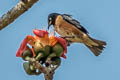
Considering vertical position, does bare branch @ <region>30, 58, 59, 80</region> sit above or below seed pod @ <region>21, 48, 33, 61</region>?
below

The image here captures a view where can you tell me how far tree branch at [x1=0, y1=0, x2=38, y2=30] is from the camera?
256cm

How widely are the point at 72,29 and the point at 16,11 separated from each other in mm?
6156

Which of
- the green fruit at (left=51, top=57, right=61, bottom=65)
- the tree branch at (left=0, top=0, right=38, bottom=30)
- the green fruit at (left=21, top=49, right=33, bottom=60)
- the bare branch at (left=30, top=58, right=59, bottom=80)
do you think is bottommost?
the bare branch at (left=30, top=58, right=59, bottom=80)

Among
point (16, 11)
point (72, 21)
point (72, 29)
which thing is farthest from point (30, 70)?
point (72, 29)

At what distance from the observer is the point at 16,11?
2.61m

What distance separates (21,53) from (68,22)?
6.44 meters

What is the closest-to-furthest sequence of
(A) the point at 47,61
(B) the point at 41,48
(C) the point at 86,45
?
(A) the point at 47,61 < (B) the point at 41,48 < (C) the point at 86,45

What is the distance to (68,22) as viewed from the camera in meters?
8.68

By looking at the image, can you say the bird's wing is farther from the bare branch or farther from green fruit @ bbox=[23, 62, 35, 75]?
the bare branch

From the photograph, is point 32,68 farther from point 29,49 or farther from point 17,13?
point 17,13

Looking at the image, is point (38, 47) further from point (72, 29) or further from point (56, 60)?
point (72, 29)

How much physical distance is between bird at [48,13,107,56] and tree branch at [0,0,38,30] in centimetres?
555

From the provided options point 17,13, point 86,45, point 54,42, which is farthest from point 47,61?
point 86,45

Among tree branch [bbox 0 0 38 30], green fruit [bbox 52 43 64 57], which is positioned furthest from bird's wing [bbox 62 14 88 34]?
green fruit [bbox 52 43 64 57]
